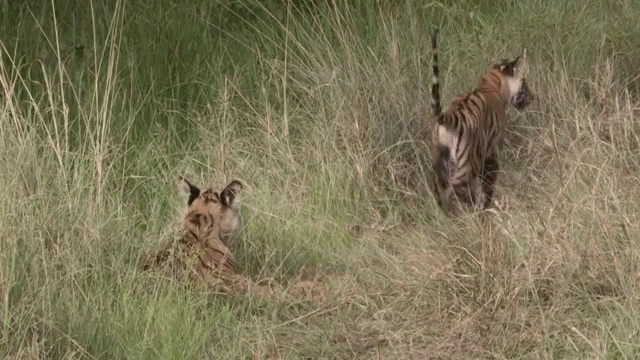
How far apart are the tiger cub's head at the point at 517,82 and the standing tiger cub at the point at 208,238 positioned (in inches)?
76.3

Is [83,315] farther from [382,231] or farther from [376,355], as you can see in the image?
[382,231]

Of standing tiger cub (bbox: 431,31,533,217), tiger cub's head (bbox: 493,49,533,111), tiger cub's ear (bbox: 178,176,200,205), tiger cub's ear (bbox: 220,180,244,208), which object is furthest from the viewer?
tiger cub's head (bbox: 493,49,533,111)

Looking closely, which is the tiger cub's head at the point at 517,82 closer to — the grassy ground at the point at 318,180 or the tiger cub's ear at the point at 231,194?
the grassy ground at the point at 318,180

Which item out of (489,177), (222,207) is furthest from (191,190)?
(489,177)

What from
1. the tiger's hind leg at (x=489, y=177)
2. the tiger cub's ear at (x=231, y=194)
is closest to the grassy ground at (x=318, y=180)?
the tiger's hind leg at (x=489, y=177)

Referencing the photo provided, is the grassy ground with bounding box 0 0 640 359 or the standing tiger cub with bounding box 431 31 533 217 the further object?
the standing tiger cub with bounding box 431 31 533 217

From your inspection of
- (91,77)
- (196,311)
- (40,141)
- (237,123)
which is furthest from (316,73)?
(196,311)

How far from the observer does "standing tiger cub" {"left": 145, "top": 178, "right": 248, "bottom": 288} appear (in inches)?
245

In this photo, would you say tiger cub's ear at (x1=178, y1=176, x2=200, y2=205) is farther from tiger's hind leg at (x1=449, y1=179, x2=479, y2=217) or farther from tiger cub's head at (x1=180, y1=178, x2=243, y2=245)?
tiger's hind leg at (x1=449, y1=179, x2=479, y2=217)

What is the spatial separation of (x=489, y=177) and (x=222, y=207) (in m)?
1.69

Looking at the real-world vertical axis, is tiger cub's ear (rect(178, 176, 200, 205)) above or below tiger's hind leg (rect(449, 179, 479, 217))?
above

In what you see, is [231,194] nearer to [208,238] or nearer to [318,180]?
[208,238]

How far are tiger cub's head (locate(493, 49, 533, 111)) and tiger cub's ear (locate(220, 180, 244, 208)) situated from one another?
1.94 m

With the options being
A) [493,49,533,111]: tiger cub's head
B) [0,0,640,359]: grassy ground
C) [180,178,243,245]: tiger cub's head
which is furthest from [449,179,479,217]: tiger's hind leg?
[180,178,243,245]: tiger cub's head
